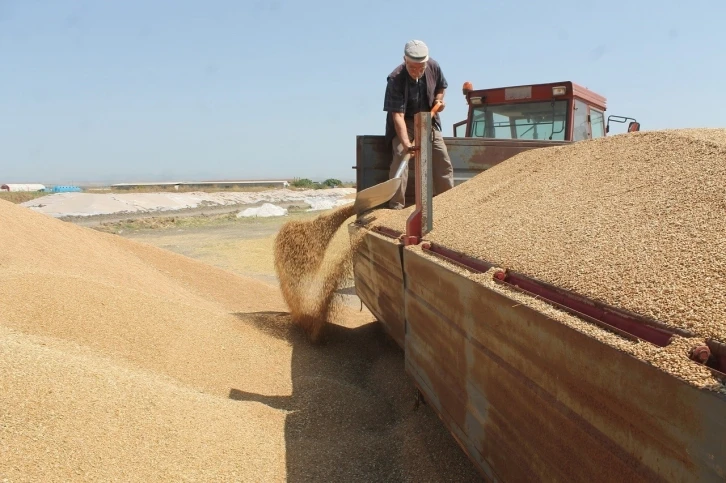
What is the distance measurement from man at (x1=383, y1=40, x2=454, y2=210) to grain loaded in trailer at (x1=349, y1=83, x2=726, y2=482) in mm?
1223

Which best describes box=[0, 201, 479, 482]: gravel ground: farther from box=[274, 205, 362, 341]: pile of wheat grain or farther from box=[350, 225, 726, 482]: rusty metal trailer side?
box=[350, 225, 726, 482]: rusty metal trailer side

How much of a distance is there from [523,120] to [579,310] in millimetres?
5638

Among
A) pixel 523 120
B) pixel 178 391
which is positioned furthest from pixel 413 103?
pixel 178 391

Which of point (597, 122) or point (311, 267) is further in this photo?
point (597, 122)

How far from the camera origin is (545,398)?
1.72 meters

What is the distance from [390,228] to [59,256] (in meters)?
3.45

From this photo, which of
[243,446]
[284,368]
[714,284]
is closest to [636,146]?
[714,284]

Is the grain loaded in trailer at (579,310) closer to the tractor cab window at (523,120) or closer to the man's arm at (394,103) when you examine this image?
the man's arm at (394,103)

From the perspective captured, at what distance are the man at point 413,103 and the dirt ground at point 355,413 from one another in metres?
0.91

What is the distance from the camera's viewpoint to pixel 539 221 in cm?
259

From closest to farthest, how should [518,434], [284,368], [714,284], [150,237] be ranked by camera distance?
1. [714,284]
2. [518,434]
3. [284,368]
4. [150,237]

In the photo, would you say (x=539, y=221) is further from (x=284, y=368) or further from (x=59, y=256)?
(x=59, y=256)

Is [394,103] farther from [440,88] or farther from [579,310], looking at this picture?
[579,310]

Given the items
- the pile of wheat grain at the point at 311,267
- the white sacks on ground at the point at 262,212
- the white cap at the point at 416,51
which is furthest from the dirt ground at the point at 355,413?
the white sacks on ground at the point at 262,212
